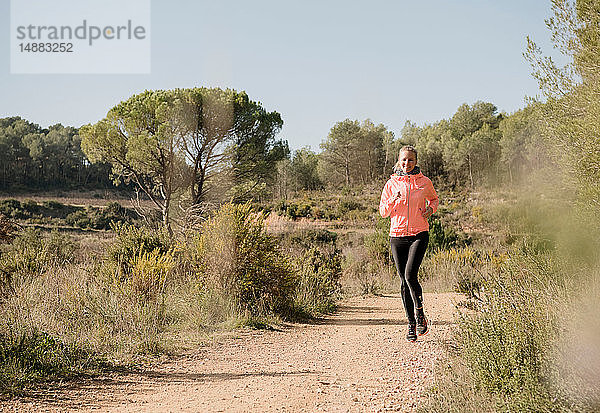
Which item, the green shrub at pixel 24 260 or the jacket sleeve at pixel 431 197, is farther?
the green shrub at pixel 24 260

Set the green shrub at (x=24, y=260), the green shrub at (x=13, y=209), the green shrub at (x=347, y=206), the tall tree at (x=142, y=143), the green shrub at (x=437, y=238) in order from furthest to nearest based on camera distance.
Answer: the green shrub at (x=347, y=206) → the green shrub at (x=13, y=209) → the tall tree at (x=142, y=143) → the green shrub at (x=437, y=238) → the green shrub at (x=24, y=260)

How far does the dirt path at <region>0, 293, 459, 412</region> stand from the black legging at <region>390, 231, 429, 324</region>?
850 mm

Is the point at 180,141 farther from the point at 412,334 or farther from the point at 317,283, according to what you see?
the point at 412,334

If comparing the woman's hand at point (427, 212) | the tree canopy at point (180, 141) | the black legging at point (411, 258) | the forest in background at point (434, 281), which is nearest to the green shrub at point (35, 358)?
the forest in background at point (434, 281)

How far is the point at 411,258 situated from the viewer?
620cm

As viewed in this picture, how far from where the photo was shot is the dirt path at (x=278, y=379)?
534 centimetres

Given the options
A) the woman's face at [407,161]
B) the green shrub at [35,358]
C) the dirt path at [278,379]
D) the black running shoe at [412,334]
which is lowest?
the dirt path at [278,379]

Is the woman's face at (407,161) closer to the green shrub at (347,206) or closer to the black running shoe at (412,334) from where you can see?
the black running shoe at (412,334)

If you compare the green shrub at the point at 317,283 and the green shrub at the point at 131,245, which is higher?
the green shrub at the point at 131,245

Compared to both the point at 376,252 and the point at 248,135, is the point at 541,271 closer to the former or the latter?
the point at 376,252

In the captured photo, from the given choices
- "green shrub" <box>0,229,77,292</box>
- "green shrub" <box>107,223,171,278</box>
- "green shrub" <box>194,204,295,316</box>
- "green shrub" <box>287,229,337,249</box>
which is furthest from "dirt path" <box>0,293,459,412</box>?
"green shrub" <box>287,229,337,249</box>

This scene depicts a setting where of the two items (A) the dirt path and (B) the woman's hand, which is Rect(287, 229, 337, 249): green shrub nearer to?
(A) the dirt path

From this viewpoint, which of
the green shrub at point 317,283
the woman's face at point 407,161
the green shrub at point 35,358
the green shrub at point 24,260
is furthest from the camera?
the green shrub at point 317,283

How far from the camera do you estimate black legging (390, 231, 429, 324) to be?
20.3 ft
